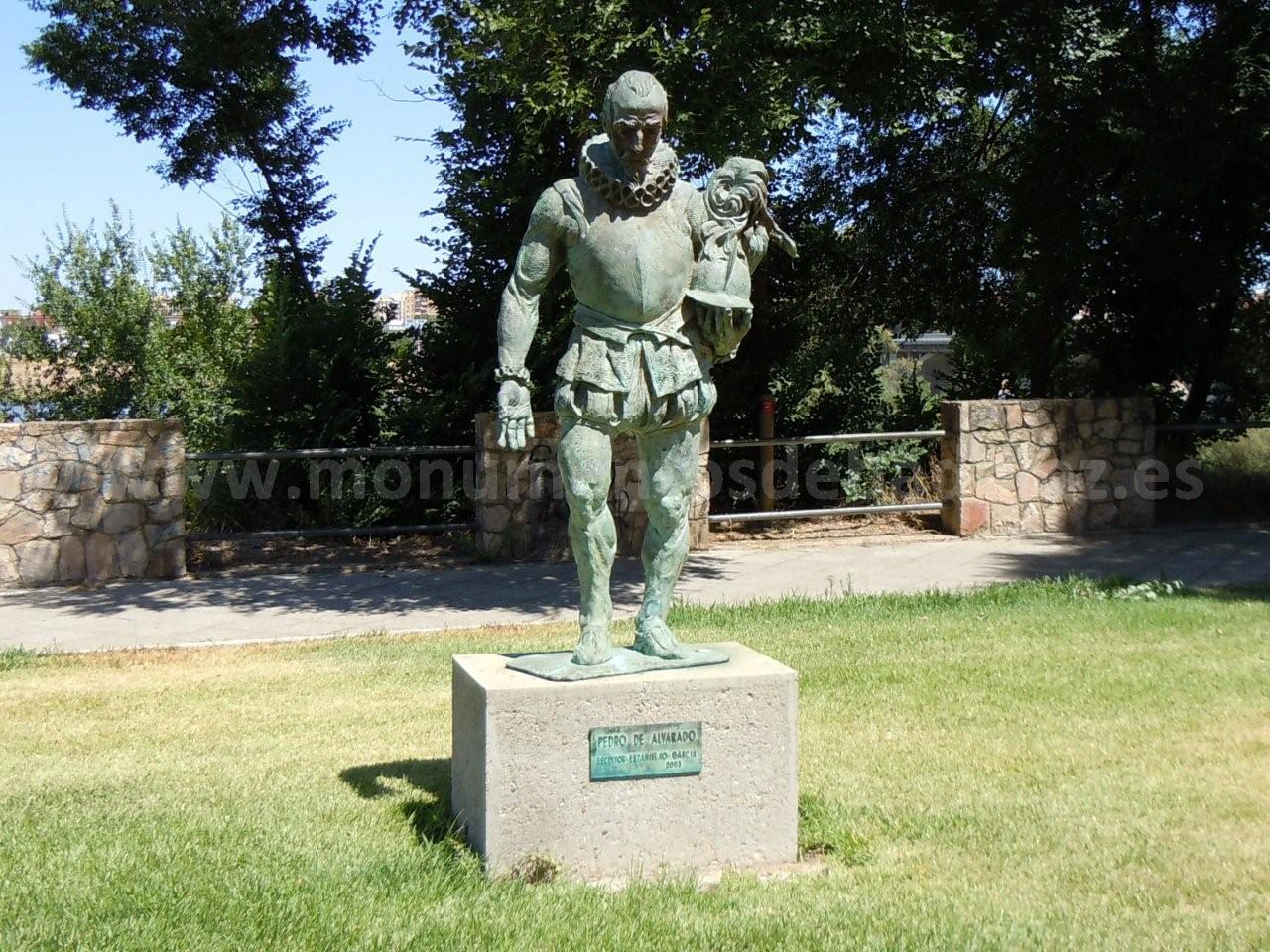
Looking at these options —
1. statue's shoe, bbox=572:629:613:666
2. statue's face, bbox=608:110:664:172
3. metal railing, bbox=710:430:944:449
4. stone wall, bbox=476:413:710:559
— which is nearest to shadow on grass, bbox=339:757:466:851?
statue's shoe, bbox=572:629:613:666

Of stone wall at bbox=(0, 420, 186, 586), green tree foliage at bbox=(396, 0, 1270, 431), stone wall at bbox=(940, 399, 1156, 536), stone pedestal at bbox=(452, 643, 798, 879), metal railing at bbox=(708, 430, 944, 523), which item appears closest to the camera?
stone pedestal at bbox=(452, 643, 798, 879)

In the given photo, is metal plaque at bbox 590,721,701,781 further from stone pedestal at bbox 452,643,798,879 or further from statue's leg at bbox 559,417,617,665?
statue's leg at bbox 559,417,617,665

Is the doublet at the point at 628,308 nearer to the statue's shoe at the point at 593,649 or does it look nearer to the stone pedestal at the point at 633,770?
the statue's shoe at the point at 593,649

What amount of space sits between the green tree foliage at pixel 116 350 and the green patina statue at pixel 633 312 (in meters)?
8.94

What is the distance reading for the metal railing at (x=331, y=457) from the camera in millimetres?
10516

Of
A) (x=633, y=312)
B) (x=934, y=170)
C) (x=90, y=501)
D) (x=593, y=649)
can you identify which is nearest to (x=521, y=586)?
(x=90, y=501)

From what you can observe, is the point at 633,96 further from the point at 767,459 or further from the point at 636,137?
the point at 767,459

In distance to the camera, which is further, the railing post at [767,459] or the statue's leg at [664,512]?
the railing post at [767,459]

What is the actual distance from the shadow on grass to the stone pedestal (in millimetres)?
125

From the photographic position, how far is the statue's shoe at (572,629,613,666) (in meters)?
4.21

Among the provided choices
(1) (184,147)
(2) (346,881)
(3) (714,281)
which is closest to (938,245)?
(1) (184,147)

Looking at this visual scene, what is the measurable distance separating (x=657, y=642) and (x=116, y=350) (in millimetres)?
10337

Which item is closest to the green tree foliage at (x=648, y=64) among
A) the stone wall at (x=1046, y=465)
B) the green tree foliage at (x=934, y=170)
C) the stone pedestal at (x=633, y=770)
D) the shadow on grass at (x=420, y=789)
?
the green tree foliage at (x=934, y=170)

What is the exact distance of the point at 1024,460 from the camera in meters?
12.0
